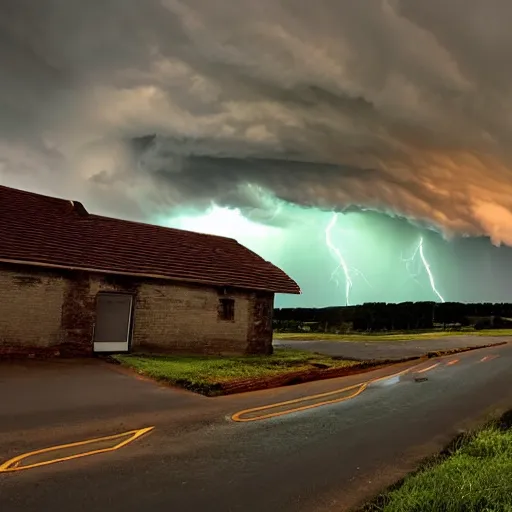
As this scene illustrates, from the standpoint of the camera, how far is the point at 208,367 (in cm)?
1630

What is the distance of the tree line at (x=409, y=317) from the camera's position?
53287 mm

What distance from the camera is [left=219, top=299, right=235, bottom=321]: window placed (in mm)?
22234

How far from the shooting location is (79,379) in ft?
45.9

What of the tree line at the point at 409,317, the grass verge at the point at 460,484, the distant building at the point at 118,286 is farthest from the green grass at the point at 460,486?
the tree line at the point at 409,317

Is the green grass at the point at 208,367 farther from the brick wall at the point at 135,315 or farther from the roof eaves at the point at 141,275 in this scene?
the roof eaves at the point at 141,275

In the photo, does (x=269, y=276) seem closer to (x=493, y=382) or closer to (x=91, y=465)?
(x=493, y=382)

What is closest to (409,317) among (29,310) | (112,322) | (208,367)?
(112,322)

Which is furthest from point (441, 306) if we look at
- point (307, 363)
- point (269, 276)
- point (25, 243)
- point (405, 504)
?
point (405, 504)

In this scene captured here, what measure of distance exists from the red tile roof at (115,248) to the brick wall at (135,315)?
1.65 ft

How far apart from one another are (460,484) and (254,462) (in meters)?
2.69

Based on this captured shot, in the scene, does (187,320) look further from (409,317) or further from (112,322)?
(409,317)

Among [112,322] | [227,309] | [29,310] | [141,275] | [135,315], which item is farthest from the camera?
[112,322]

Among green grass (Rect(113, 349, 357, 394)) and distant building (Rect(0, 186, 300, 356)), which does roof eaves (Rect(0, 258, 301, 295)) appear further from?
green grass (Rect(113, 349, 357, 394))

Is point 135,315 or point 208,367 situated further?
point 135,315
